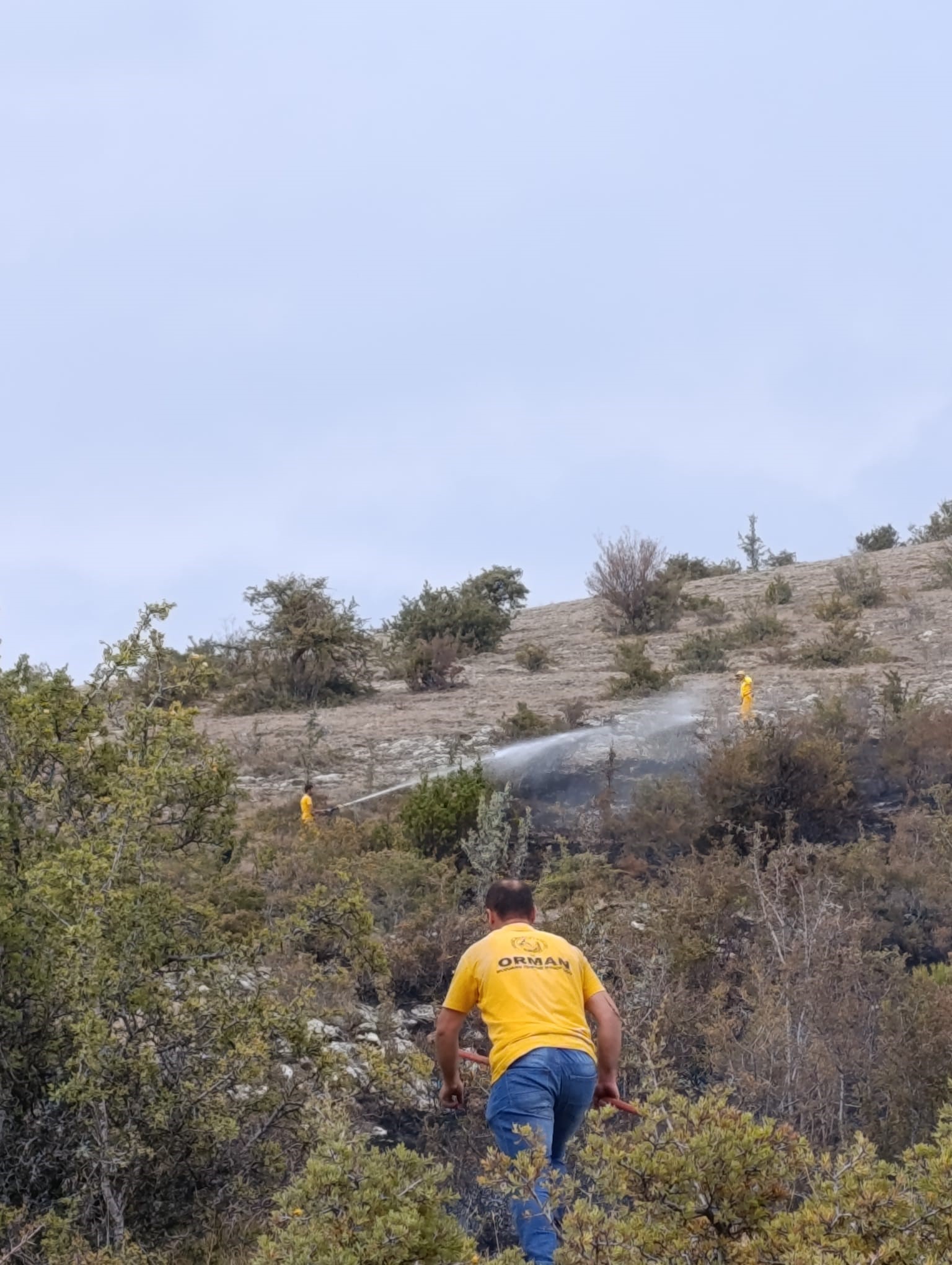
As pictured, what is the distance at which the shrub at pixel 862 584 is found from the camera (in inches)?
959

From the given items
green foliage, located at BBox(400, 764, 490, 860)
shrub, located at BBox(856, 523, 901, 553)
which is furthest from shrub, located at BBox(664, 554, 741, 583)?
green foliage, located at BBox(400, 764, 490, 860)

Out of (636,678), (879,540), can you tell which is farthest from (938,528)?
(636,678)

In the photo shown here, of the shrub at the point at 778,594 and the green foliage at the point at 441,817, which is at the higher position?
the shrub at the point at 778,594

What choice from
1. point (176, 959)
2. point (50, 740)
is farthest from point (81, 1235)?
point (50, 740)

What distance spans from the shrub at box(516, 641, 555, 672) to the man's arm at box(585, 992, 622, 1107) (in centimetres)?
1760

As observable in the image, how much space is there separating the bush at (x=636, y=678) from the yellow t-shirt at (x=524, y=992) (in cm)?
1322

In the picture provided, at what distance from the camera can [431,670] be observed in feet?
69.8

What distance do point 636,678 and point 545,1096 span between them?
14170 millimetres

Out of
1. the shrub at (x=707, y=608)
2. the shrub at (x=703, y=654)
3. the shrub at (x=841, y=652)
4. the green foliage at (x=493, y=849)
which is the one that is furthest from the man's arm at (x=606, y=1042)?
the shrub at (x=707, y=608)

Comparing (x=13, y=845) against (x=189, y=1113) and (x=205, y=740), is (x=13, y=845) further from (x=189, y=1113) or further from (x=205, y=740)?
(x=189, y=1113)

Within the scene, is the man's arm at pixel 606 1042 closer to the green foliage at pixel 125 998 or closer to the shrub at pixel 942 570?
the green foliage at pixel 125 998

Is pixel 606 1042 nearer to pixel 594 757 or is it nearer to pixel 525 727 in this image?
pixel 594 757

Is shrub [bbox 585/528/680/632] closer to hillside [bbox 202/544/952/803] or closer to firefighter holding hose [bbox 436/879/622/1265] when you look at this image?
hillside [bbox 202/544/952/803]

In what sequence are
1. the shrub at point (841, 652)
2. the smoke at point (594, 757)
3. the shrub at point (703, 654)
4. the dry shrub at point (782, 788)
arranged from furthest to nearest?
the shrub at point (703, 654), the shrub at point (841, 652), the smoke at point (594, 757), the dry shrub at point (782, 788)
